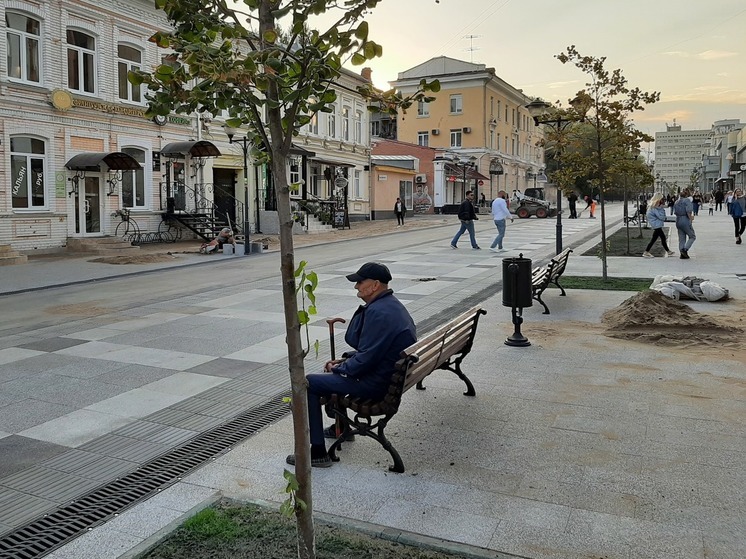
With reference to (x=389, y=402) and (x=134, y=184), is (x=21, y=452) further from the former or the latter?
(x=134, y=184)

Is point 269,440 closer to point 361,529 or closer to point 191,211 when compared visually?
point 361,529

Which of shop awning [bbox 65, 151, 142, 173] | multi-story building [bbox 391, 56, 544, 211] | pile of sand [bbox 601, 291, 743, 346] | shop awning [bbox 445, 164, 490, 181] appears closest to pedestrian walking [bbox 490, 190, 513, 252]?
pile of sand [bbox 601, 291, 743, 346]

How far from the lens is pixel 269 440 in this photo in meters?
5.24

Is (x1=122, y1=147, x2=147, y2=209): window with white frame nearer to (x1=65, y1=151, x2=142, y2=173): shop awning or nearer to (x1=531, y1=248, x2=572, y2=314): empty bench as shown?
(x1=65, y1=151, x2=142, y2=173): shop awning

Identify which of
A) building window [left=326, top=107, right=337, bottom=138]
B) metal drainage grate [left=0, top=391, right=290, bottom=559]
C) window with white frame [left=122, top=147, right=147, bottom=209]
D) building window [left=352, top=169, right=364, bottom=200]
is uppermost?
building window [left=326, top=107, right=337, bottom=138]

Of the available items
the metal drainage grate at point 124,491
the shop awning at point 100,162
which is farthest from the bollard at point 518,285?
the shop awning at point 100,162

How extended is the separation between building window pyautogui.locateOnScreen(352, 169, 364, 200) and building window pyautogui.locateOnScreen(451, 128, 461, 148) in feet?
75.9

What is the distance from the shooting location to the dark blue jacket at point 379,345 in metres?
4.54

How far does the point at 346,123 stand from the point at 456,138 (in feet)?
78.6

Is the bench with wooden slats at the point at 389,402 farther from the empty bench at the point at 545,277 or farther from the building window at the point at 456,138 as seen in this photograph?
the building window at the point at 456,138

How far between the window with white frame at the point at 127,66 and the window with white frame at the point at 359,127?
64.8ft

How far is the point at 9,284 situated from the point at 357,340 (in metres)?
12.8

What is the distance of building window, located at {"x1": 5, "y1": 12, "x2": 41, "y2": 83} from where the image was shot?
66.9 feet

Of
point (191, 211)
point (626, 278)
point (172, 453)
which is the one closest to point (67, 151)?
point (191, 211)
